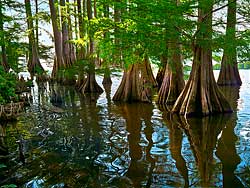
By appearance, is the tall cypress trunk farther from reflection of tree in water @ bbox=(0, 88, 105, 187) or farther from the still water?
reflection of tree in water @ bbox=(0, 88, 105, 187)

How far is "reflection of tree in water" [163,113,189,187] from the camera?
193 inches

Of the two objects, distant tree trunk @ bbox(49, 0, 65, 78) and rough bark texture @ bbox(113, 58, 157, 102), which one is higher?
distant tree trunk @ bbox(49, 0, 65, 78)

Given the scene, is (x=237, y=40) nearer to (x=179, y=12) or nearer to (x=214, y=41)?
(x=214, y=41)

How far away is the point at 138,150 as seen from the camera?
5953mm

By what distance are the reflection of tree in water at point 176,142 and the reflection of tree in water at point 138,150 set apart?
400 mm

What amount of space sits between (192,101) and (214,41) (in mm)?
1880

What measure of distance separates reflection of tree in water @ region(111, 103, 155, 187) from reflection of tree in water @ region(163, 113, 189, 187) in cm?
40

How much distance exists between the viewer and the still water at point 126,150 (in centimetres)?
461

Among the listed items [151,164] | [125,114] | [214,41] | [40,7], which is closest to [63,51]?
[40,7]

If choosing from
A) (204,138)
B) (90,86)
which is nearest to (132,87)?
(90,86)

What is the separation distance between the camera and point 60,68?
21.1 metres

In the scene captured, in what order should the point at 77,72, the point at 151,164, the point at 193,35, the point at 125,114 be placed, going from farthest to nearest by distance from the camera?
the point at 77,72 < the point at 125,114 < the point at 193,35 < the point at 151,164

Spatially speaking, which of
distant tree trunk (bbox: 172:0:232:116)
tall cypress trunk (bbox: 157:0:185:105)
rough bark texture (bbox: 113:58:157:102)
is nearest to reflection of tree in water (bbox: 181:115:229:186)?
distant tree trunk (bbox: 172:0:232:116)

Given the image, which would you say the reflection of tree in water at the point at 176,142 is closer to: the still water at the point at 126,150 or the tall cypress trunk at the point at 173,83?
the still water at the point at 126,150
